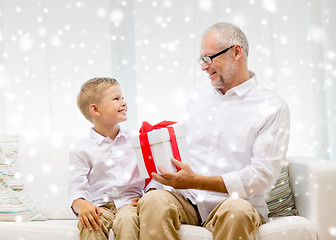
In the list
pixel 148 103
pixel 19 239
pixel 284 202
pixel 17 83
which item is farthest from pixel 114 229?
pixel 17 83

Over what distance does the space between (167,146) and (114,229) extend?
373mm

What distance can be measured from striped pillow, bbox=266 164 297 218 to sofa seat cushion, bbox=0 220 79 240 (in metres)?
0.86

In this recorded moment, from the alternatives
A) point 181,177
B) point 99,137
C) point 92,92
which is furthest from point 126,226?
point 92,92

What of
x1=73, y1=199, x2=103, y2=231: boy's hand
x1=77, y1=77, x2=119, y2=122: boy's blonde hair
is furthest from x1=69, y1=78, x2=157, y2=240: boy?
x1=73, y1=199, x2=103, y2=231: boy's hand

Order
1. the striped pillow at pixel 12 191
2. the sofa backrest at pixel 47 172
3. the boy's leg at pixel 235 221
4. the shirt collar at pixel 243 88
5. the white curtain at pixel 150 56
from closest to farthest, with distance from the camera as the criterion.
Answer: the boy's leg at pixel 235 221
the shirt collar at pixel 243 88
the striped pillow at pixel 12 191
the sofa backrest at pixel 47 172
the white curtain at pixel 150 56

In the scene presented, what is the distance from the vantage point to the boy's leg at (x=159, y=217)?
1479 millimetres

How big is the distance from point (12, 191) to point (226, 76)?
3.79 ft

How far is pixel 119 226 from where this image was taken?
157 centimetres

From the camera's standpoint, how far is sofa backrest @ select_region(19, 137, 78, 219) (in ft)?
6.82

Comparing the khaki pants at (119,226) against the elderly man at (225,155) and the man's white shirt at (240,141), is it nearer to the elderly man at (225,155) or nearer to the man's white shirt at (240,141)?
the elderly man at (225,155)

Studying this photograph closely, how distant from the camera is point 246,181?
159 cm

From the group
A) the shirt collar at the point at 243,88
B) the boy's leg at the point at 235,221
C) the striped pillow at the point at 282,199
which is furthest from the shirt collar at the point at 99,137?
the striped pillow at the point at 282,199

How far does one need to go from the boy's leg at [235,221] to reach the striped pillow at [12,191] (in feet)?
3.14

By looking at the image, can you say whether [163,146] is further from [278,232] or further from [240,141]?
[278,232]
